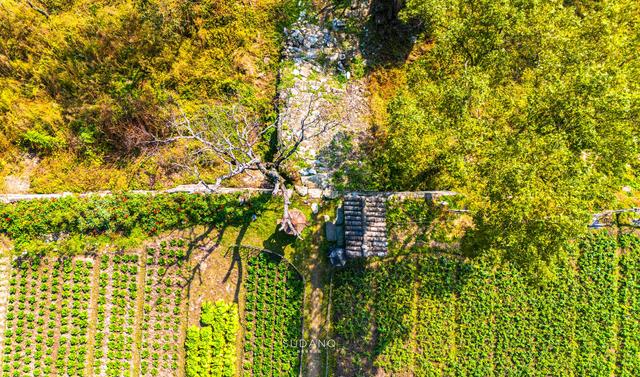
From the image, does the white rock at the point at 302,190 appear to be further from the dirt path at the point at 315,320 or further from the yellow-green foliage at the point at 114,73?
the yellow-green foliage at the point at 114,73

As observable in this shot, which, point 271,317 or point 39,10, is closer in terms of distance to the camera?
point 271,317

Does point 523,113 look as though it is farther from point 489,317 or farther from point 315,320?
point 315,320

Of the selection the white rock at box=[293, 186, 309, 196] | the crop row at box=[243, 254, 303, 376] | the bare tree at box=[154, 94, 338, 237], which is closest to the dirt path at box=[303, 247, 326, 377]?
the crop row at box=[243, 254, 303, 376]

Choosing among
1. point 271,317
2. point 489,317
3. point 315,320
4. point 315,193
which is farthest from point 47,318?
point 489,317

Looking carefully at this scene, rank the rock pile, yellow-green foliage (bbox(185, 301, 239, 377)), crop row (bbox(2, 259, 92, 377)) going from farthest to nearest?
the rock pile
yellow-green foliage (bbox(185, 301, 239, 377))
crop row (bbox(2, 259, 92, 377))

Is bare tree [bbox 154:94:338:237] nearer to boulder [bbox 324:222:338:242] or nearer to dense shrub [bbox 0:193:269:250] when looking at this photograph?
dense shrub [bbox 0:193:269:250]

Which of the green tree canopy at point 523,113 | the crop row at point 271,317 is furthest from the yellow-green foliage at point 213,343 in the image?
the green tree canopy at point 523,113
